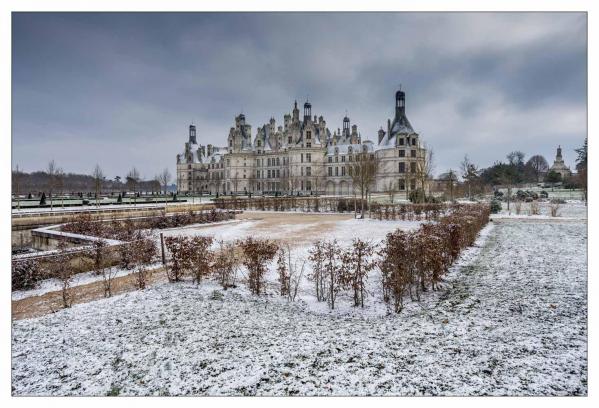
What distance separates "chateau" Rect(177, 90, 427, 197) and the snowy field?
45.8 meters

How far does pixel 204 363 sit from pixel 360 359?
61.9 inches

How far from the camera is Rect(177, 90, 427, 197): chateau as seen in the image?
164ft

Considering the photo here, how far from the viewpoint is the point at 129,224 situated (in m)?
12.1

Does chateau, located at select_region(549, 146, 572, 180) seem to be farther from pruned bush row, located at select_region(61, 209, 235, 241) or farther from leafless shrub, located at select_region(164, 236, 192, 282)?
pruned bush row, located at select_region(61, 209, 235, 241)

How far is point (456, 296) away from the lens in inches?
214

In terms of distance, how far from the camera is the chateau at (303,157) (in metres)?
50.1

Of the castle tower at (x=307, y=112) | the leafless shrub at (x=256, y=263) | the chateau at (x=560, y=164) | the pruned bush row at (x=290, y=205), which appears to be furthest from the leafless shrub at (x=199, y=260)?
the castle tower at (x=307, y=112)

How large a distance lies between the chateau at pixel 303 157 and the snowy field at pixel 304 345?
45.8 metres

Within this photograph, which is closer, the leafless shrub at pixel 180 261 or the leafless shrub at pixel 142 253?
the leafless shrub at pixel 180 261

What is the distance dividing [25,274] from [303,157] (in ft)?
186

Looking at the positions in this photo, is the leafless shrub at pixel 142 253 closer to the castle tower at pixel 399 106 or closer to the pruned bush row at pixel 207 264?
the pruned bush row at pixel 207 264

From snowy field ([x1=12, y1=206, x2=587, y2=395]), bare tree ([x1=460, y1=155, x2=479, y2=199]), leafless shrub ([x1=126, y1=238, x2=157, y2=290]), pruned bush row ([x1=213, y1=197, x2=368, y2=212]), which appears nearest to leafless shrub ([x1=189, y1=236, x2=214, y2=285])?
snowy field ([x1=12, y1=206, x2=587, y2=395])

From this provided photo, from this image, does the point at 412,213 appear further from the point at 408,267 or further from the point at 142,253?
the point at 142,253
